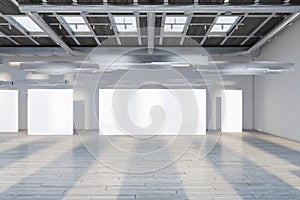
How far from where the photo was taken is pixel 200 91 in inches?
756

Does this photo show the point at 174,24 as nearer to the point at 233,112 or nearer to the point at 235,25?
the point at 235,25

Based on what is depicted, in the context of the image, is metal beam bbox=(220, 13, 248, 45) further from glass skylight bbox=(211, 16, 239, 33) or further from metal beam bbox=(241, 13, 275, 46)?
metal beam bbox=(241, 13, 275, 46)

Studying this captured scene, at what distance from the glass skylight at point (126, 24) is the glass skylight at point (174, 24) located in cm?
143

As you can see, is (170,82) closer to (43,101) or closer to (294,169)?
(43,101)

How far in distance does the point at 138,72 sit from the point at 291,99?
957cm

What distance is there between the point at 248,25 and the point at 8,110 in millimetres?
13717

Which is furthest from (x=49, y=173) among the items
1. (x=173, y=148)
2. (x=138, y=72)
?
(x=138, y=72)

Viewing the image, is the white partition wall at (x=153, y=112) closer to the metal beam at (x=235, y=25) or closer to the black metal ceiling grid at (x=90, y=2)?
the metal beam at (x=235, y=25)

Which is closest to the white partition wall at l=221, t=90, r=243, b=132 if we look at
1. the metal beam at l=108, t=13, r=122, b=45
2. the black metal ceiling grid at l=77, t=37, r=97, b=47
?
the metal beam at l=108, t=13, r=122, b=45

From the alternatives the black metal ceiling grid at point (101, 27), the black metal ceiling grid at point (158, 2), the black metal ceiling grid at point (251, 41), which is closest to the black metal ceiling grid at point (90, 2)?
the black metal ceiling grid at point (158, 2)

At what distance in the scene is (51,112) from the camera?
1898 centimetres

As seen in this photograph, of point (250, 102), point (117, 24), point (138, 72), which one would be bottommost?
point (250, 102)

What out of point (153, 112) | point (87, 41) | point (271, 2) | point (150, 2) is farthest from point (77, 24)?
point (271, 2)

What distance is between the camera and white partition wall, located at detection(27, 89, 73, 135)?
18906 mm
